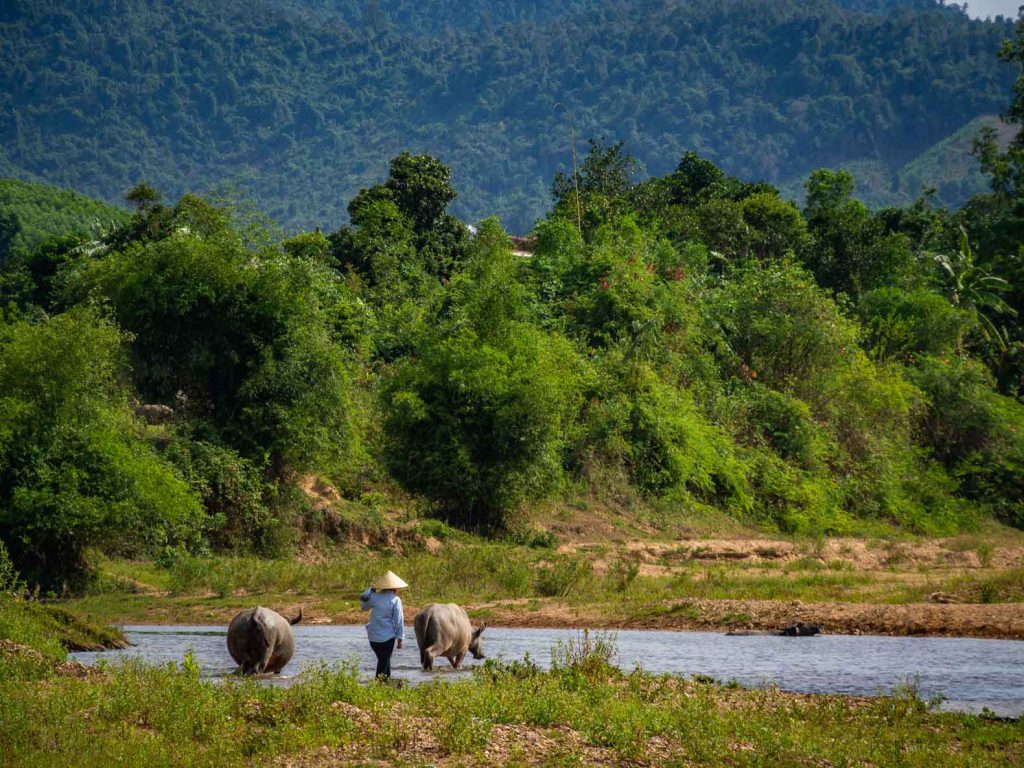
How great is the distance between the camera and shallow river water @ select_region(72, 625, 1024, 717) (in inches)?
672

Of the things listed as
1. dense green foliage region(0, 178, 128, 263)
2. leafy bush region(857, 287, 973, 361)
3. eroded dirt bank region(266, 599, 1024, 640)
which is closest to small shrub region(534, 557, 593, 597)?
eroded dirt bank region(266, 599, 1024, 640)

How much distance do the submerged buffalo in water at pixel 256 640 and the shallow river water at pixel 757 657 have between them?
1.20 feet

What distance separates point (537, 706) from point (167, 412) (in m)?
26.3

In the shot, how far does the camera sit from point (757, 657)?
20.2 meters

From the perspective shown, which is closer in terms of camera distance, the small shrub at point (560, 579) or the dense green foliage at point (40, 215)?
the small shrub at point (560, 579)

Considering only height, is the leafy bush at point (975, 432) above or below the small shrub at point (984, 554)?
above

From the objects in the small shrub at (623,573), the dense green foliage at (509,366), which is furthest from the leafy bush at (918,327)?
the small shrub at (623,573)

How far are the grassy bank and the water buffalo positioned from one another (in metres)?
3.17

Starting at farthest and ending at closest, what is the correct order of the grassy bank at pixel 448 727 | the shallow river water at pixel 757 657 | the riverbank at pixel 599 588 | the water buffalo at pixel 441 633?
the riverbank at pixel 599 588
the water buffalo at pixel 441 633
the shallow river water at pixel 757 657
the grassy bank at pixel 448 727

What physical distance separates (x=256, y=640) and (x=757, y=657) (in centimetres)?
783

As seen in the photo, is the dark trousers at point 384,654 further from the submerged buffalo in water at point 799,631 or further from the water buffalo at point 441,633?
the submerged buffalo in water at point 799,631

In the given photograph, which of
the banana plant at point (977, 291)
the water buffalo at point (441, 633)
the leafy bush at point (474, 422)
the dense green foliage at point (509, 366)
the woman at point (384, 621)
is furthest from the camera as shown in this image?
the banana plant at point (977, 291)

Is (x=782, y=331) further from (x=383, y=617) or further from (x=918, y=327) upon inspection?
(x=383, y=617)

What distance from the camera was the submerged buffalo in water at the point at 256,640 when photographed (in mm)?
17172
